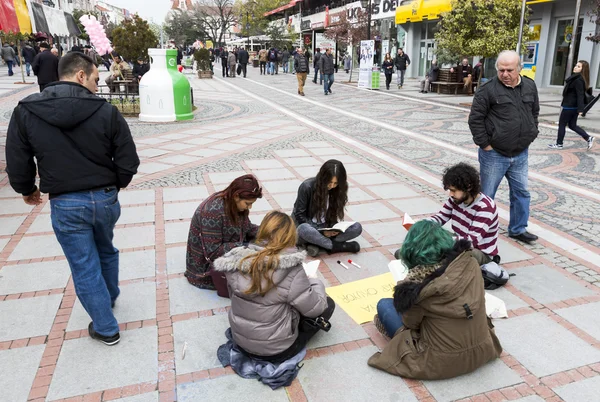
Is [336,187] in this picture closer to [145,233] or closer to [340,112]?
[145,233]

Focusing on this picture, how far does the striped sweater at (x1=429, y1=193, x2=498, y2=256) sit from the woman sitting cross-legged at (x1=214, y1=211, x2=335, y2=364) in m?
1.81

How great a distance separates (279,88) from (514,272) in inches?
722

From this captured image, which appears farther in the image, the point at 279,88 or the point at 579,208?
the point at 279,88

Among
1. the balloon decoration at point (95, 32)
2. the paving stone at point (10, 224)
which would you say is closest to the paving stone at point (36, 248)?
the paving stone at point (10, 224)

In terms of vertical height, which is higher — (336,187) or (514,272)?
(336,187)

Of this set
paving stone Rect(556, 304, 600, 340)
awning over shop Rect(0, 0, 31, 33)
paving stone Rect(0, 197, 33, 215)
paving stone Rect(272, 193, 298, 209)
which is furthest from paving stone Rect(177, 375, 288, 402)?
awning over shop Rect(0, 0, 31, 33)

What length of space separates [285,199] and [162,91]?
6.94 metres

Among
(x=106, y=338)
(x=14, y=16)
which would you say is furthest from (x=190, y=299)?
(x=14, y=16)

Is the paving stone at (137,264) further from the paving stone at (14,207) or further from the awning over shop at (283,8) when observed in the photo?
the awning over shop at (283,8)

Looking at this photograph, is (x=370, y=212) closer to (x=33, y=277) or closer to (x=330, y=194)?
(x=330, y=194)

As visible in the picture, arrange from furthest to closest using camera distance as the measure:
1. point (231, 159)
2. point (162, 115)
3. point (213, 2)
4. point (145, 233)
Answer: point (213, 2) < point (162, 115) < point (231, 159) < point (145, 233)

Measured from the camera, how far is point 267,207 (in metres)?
5.70

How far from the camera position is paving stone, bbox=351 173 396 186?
22.3 ft

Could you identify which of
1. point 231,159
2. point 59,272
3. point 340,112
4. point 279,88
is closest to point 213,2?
point 279,88
